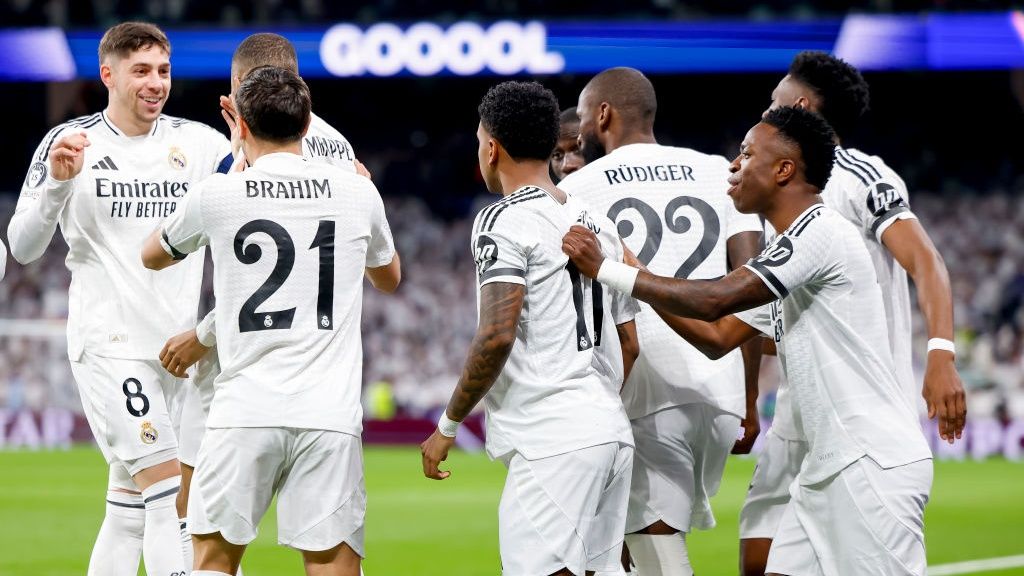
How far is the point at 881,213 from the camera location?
522 centimetres

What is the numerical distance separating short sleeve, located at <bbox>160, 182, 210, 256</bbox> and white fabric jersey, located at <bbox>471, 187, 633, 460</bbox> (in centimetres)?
95

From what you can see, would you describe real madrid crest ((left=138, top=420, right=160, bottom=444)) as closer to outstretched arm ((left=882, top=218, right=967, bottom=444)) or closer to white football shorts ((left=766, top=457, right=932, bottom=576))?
white football shorts ((left=766, top=457, right=932, bottom=576))

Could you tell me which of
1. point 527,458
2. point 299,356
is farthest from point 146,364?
point 527,458

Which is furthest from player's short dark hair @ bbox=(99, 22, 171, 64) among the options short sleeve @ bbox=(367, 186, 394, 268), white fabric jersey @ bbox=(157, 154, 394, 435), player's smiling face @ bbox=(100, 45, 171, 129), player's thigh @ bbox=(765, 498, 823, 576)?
player's thigh @ bbox=(765, 498, 823, 576)

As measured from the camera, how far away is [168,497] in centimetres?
562

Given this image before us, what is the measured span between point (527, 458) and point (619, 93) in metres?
2.05

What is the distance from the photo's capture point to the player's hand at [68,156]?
533cm

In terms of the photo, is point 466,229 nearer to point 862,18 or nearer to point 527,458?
point 862,18

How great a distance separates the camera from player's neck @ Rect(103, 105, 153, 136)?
595 centimetres

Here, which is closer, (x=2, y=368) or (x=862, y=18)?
(x=862, y=18)

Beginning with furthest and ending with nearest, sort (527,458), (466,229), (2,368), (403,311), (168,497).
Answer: (466,229), (403,311), (2,368), (168,497), (527,458)

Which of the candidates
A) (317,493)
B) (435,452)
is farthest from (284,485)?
(435,452)

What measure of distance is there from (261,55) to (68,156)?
0.90m

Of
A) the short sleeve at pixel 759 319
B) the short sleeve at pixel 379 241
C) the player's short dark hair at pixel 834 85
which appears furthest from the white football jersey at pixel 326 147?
the player's short dark hair at pixel 834 85
